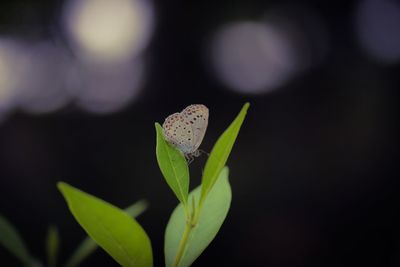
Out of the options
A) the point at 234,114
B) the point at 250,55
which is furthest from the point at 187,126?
the point at 250,55

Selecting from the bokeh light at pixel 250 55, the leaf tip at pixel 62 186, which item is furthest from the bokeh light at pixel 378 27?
the leaf tip at pixel 62 186

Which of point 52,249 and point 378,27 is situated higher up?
point 52,249

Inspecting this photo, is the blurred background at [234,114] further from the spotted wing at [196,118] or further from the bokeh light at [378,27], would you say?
the spotted wing at [196,118]

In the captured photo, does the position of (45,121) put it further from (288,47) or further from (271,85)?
(288,47)

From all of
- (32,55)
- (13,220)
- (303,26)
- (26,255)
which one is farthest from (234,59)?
(26,255)

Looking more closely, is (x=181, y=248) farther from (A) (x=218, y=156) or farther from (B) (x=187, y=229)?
(A) (x=218, y=156)
